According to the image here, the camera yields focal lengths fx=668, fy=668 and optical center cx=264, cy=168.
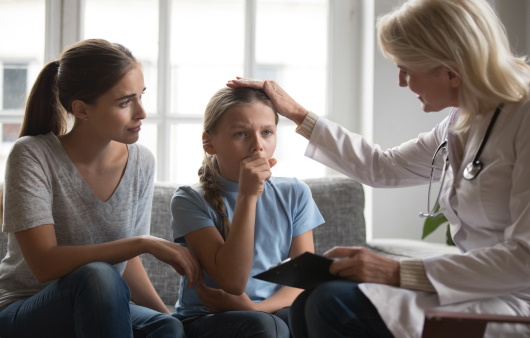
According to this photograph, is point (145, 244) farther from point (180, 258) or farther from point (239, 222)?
point (239, 222)

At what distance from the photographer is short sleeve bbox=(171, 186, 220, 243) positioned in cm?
173

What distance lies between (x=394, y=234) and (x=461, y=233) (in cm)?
131

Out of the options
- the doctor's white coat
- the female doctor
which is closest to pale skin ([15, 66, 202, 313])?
the female doctor

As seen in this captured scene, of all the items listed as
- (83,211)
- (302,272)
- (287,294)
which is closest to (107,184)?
(83,211)

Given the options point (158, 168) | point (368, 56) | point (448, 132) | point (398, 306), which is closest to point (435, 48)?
point (448, 132)

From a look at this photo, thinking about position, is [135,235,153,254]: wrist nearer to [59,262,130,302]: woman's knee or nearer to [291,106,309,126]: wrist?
[59,262,130,302]: woman's knee

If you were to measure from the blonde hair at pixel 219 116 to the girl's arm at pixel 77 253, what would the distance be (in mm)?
154

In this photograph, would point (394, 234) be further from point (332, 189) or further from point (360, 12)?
point (360, 12)

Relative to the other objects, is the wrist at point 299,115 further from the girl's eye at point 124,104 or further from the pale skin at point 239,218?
the girl's eye at point 124,104

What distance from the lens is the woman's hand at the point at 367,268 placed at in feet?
4.52

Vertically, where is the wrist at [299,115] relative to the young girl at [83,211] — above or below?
above

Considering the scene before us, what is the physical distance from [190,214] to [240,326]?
0.33 meters

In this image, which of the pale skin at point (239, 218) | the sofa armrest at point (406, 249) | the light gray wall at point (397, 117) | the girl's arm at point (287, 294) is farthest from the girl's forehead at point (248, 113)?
the light gray wall at point (397, 117)

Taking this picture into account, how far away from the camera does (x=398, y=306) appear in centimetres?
131
